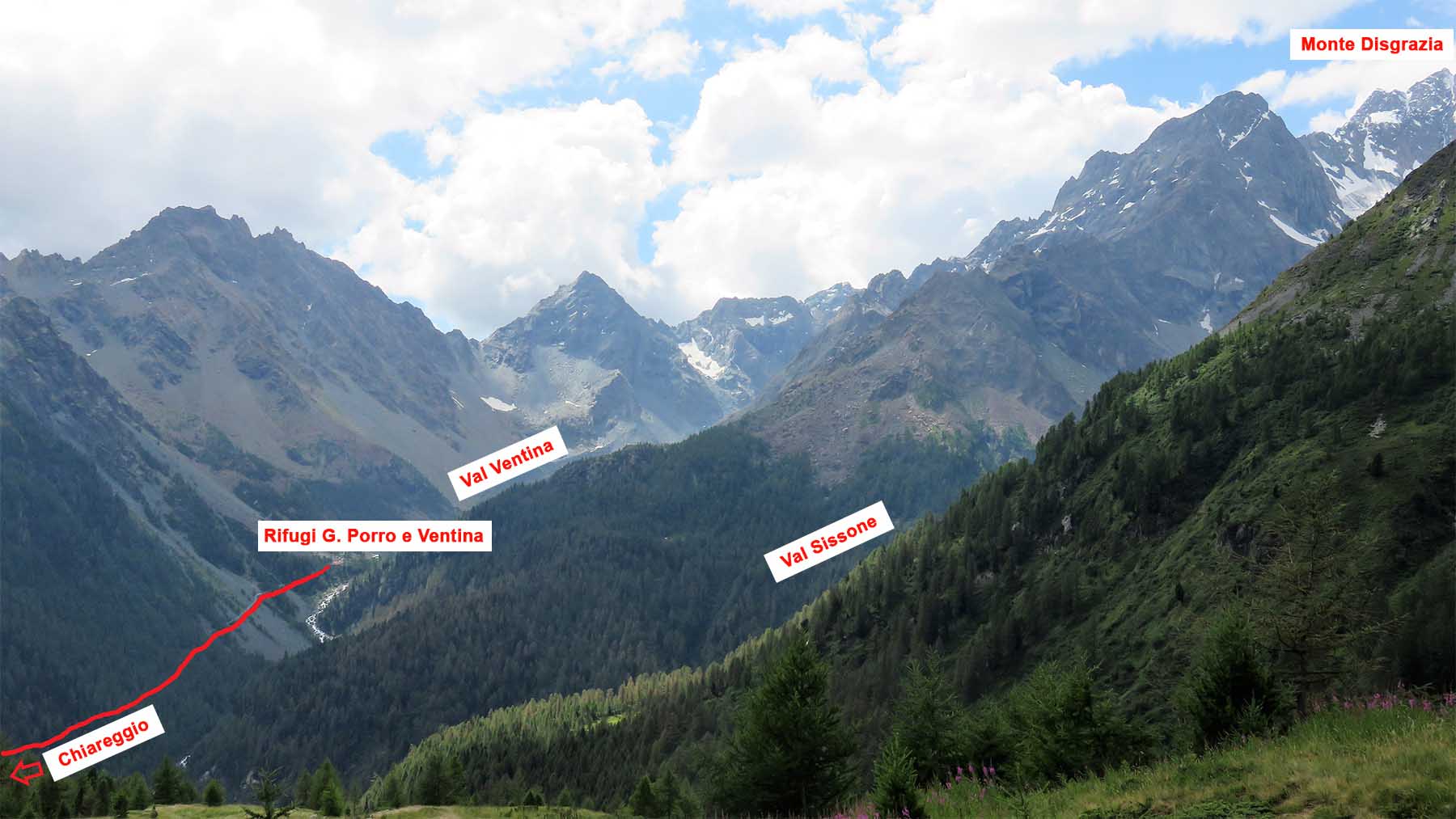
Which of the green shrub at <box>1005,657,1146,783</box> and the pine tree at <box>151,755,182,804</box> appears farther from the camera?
the pine tree at <box>151,755,182,804</box>

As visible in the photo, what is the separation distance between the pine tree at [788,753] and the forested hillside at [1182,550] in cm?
311

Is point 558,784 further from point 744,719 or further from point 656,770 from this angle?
point 744,719

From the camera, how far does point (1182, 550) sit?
11038cm

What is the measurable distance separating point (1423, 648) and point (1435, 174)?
180284 millimetres

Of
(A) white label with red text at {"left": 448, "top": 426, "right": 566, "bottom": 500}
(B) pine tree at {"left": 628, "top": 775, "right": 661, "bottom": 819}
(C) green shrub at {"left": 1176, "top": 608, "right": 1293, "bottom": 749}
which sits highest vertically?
(A) white label with red text at {"left": 448, "top": 426, "right": 566, "bottom": 500}

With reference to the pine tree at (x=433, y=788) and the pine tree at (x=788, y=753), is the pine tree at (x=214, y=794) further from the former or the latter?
the pine tree at (x=788, y=753)

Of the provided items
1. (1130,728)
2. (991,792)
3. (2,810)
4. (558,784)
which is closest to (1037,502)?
(558,784)

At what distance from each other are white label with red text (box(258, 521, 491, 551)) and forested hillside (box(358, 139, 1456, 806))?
31.6 m

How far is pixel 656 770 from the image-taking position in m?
151

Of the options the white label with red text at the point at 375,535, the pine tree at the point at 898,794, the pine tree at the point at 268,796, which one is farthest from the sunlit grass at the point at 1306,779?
the white label with red text at the point at 375,535

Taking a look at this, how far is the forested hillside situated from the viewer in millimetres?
48469

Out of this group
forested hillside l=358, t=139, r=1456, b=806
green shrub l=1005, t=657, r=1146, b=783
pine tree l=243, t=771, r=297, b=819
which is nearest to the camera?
pine tree l=243, t=771, r=297, b=819

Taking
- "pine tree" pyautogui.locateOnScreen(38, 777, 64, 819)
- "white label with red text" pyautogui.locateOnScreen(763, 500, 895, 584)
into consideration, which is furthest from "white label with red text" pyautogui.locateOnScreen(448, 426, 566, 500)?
"pine tree" pyautogui.locateOnScreen(38, 777, 64, 819)

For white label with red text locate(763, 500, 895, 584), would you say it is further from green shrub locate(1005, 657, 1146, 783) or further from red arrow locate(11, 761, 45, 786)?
red arrow locate(11, 761, 45, 786)
